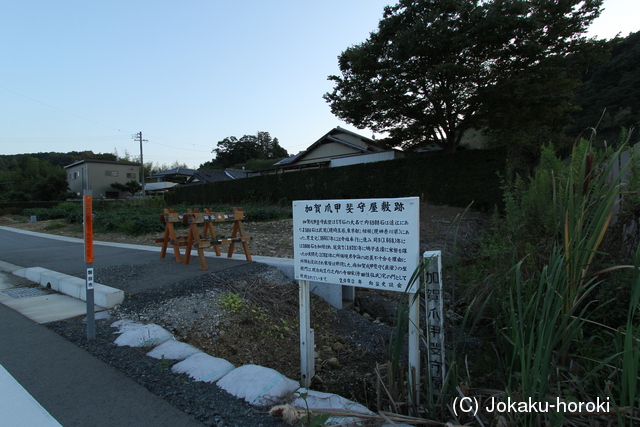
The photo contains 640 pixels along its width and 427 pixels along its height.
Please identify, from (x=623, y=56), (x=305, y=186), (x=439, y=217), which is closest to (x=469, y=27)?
(x=439, y=217)

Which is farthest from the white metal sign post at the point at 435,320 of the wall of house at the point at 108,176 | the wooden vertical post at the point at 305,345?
the wall of house at the point at 108,176

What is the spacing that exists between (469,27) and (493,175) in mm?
5604

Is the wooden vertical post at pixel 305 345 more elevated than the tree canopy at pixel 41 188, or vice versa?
the tree canopy at pixel 41 188

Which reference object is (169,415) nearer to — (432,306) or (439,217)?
(432,306)

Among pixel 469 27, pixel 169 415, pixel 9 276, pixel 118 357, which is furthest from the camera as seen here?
pixel 469 27

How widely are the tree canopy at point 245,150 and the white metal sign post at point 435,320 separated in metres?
75.3

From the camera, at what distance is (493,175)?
45.1 ft

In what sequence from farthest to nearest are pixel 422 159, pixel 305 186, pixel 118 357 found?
pixel 305 186
pixel 422 159
pixel 118 357

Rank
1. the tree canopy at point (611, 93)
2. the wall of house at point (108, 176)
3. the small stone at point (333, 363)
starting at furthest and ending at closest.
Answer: the wall of house at point (108, 176) → the tree canopy at point (611, 93) → the small stone at point (333, 363)

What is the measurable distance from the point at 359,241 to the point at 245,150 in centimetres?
7637

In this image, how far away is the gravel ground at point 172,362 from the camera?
2.15 metres

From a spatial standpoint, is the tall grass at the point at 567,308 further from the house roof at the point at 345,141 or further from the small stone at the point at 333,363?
the house roof at the point at 345,141

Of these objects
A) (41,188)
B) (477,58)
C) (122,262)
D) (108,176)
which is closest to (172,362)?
(122,262)

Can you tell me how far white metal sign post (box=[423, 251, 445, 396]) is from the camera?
2.35 metres
